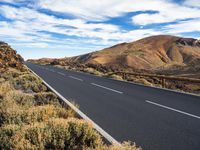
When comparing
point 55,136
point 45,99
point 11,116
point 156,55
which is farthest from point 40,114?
point 156,55

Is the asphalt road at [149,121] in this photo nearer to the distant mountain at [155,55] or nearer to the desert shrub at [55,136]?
the desert shrub at [55,136]

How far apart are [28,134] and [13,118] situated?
76.7 inches

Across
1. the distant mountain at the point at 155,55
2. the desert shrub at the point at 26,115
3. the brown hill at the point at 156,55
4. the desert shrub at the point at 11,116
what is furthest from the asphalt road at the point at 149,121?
the brown hill at the point at 156,55

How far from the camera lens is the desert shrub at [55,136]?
6.16 metres

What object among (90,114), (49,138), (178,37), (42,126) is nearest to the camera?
(49,138)

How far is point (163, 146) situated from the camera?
23.7ft

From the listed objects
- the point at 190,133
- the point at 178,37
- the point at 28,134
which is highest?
the point at 178,37

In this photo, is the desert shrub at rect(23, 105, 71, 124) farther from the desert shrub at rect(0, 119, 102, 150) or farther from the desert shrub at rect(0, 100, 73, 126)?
the desert shrub at rect(0, 119, 102, 150)

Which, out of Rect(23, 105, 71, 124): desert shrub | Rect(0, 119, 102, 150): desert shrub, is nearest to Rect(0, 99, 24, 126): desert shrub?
Rect(23, 105, 71, 124): desert shrub

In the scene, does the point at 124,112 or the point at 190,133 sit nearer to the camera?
the point at 190,133

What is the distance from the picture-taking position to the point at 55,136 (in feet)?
21.1

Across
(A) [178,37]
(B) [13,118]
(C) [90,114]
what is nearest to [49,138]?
(B) [13,118]

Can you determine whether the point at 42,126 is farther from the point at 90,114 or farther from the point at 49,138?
the point at 90,114

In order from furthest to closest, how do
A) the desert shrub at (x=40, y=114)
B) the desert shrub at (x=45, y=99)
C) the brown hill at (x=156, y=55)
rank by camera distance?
the brown hill at (x=156, y=55) < the desert shrub at (x=45, y=99) < the desert shrub at (x=40, y=114)
